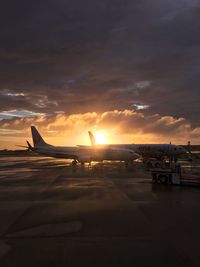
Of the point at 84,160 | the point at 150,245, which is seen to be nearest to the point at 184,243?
the point at 150,245

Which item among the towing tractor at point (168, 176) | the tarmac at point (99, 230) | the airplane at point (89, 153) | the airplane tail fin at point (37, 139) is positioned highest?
the airplane tail fin at point (37, 139)

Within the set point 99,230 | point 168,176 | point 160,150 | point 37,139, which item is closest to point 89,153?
point 37,139

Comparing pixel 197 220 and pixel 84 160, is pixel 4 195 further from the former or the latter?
pixel 84 160

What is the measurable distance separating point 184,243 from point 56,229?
17.0 feet

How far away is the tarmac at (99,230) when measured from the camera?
9.61 meters

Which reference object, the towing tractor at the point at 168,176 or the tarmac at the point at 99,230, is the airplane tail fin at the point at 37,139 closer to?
the towing tractor at the point at 168,176

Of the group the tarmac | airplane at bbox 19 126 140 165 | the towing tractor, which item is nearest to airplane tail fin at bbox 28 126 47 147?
airplane at bbox 19 126 140 165

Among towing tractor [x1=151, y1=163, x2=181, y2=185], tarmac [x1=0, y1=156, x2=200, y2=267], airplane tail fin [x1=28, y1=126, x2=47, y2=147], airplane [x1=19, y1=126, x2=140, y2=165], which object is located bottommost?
tarmac [x1=0, y1=156, x2=200, y2=267]

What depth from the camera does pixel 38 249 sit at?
1050cm

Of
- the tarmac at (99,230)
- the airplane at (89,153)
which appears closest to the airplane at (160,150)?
the airplane at (89,153)

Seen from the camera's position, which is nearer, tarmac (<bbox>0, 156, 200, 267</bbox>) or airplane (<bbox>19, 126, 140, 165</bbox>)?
tarmac (<bbox>0, 156, 200, 267</bbox>)

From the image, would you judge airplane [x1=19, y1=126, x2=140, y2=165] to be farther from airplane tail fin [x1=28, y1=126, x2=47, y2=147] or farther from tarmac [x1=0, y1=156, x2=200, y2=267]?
tarmac [x1=0, y1=156, x2=200, y2=267]

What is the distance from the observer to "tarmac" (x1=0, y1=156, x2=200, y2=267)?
9609 mm

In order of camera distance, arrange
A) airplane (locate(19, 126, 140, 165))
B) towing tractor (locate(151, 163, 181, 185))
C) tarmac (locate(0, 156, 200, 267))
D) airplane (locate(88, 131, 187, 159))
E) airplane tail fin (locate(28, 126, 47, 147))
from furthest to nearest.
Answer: airplane (locate(88, 131, 187, 159)) → airplane tail fin (locate(28, 126, 47, 147)) → airplane (locate(19, 126, 140, 165)) → towing tractor (locate(151, 163, 181, 185)) → tarmac (locate(0, 156, 200, 267))
